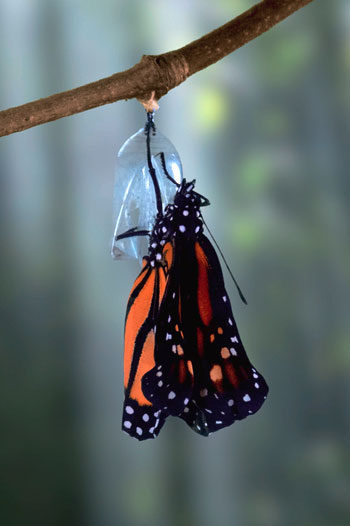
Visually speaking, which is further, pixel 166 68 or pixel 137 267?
pixel 137 267

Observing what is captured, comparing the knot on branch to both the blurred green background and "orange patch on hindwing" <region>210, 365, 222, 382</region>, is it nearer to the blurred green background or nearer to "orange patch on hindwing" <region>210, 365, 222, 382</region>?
"orange patch on hindwing" <region>210, 365, 222, 382</region>

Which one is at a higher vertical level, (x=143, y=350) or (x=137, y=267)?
(x=137, y=267)

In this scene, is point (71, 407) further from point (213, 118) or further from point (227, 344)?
point (227, 344)

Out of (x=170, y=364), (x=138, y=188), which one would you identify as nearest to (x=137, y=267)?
(x=138, y=188)

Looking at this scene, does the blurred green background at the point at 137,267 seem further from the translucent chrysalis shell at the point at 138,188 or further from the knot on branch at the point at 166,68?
the knot on branch at the point at 166,68

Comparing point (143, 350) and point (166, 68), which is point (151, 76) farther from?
point (143, 350)

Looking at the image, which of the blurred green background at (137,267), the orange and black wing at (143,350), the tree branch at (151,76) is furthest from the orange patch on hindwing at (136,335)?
the blurred green background at (137,267)
